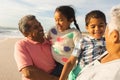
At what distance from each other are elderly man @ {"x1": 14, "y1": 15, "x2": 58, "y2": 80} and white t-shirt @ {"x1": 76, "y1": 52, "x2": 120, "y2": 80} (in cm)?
158

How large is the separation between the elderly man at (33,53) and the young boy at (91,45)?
0.21 meters

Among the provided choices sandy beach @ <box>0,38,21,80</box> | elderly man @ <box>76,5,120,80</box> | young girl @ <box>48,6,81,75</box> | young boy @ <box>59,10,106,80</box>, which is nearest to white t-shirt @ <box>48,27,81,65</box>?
young girl @ <box>48,6,81,75</box>

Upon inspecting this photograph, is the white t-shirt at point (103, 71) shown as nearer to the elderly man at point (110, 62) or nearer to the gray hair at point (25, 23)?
the elderly man at point (110, 62)

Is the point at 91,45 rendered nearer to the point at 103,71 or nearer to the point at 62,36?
the point at 62,36

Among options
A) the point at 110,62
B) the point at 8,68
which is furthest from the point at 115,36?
the point at 8,68

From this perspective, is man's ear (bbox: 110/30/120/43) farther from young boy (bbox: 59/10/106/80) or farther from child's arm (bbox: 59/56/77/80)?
child's arm (bbox: 59/56/77/80)

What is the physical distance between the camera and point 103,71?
238 centimetres

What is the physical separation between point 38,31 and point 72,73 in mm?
657

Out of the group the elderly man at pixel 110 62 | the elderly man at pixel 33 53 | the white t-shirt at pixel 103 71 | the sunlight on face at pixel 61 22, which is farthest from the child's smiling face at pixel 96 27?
the white t-shirt at pixel 103 71

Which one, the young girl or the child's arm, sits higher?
the young girl

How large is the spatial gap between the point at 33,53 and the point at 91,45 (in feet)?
2.15

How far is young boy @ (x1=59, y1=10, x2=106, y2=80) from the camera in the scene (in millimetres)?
4016

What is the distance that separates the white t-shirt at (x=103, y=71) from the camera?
2321 mm

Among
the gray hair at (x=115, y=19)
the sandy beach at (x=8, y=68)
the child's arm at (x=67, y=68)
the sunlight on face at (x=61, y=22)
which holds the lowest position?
the sandy beach at (x=8, y=68)
